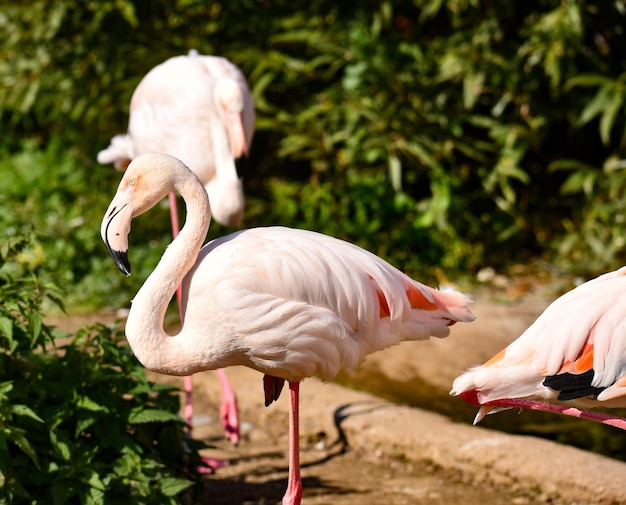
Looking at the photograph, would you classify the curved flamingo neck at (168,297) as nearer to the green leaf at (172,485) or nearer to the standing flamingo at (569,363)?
the green leaf at (172,485)

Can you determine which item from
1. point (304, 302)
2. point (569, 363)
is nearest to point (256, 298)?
point (304, 302)

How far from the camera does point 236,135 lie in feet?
14.8

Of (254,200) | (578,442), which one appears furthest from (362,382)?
(254,200)

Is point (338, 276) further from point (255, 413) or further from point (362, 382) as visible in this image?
point (362, 382)

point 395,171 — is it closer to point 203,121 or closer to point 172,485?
point 203,121

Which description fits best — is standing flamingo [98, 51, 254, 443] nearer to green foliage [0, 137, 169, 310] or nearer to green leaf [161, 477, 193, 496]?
green leaf [161, 477, 193, 496]

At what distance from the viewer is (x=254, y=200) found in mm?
7516

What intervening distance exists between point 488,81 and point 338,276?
168 inches

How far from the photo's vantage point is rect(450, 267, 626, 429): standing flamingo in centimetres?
263

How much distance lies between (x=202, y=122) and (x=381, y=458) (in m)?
1.77

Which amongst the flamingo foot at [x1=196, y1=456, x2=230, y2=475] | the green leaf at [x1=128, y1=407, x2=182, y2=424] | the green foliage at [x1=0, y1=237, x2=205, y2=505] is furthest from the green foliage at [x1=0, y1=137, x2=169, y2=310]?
the green leaf at [x1=128, y1=407, x2=182, y2=424]

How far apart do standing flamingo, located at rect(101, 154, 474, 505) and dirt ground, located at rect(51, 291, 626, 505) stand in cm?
69

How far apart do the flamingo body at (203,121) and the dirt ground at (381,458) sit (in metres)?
0.93

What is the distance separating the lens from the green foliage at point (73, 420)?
9.78ft
